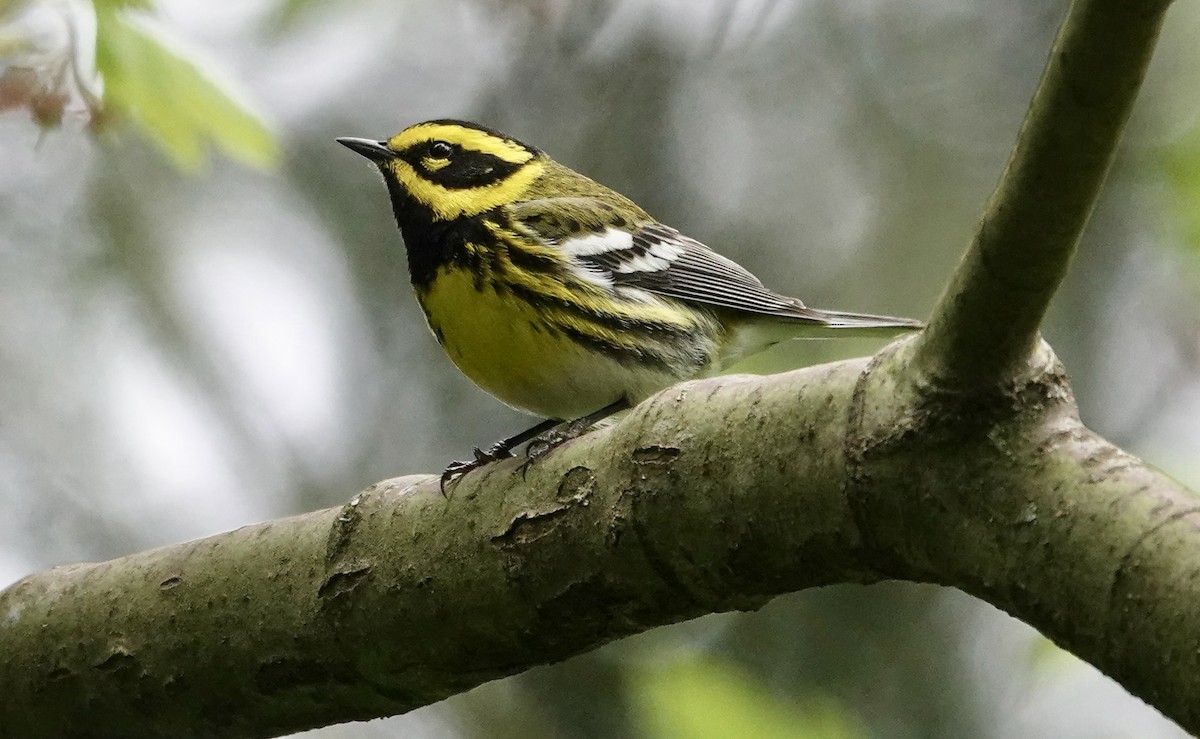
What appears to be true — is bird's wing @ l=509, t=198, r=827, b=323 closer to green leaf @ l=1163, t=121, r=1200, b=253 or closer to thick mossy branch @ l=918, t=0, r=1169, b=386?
green leaf @ l=1163, t=121, r=1200, b=253

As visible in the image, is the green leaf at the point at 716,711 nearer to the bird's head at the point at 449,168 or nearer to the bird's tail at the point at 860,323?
the bird's tail at the point at 860,323

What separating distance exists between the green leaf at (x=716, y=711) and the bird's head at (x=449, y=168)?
1.51 meters

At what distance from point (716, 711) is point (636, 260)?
1.52 metres

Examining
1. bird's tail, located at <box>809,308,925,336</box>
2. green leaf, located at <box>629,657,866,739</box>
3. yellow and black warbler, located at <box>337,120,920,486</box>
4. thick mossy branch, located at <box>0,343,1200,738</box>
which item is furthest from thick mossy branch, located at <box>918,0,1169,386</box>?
bird's tail, located at <box>809,308,925,336</box>

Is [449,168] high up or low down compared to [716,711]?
up

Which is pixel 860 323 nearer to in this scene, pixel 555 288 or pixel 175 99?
pixel 555 288

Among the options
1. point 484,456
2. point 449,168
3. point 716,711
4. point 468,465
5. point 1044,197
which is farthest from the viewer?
point 449,168

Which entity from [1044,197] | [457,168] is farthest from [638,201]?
[1044,197]

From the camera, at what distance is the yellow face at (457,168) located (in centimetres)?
393

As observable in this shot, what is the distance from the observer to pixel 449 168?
408 cm

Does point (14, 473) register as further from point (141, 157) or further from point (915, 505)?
point (915, 505)

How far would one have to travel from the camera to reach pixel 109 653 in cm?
270

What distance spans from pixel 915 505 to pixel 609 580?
592 mm

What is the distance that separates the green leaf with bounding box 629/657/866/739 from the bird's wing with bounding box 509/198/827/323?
1.22 m
